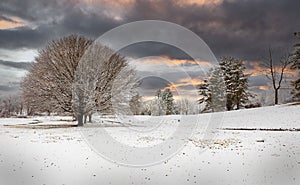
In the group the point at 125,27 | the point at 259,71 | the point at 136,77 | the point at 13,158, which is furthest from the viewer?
the point at 259,71

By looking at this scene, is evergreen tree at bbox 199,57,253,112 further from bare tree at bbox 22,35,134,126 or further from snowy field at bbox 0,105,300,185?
snowy field at bbox 0,105,300,185

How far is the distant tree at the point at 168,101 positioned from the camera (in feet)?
264

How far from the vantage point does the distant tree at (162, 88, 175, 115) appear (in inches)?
3167

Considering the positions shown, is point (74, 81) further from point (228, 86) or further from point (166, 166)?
point (228, 86)

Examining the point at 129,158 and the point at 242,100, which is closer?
the point at 129,158

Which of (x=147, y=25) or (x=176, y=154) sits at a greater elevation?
(x=147, y=25)

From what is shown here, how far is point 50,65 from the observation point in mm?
33875

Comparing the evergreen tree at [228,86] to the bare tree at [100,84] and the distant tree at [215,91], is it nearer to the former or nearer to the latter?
the distant tree at [215,91]

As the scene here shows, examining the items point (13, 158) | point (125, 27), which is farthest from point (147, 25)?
point (13, 158)

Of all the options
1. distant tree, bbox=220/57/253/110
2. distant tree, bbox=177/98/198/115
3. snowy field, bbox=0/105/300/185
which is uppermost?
distant tree, bbox=220/57/253/110


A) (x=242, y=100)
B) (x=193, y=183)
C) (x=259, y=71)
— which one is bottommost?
(x=193, y=183)

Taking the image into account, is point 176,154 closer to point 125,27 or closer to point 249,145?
point 249,145

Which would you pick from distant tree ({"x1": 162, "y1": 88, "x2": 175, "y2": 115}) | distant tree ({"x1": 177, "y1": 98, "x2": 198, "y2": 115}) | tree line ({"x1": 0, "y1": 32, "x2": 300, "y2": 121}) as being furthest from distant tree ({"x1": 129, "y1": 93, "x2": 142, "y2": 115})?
distant tree ({"x1": 177, "y1": 98, "x2": 198, "y2": 115})

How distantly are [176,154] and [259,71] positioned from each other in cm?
4865
